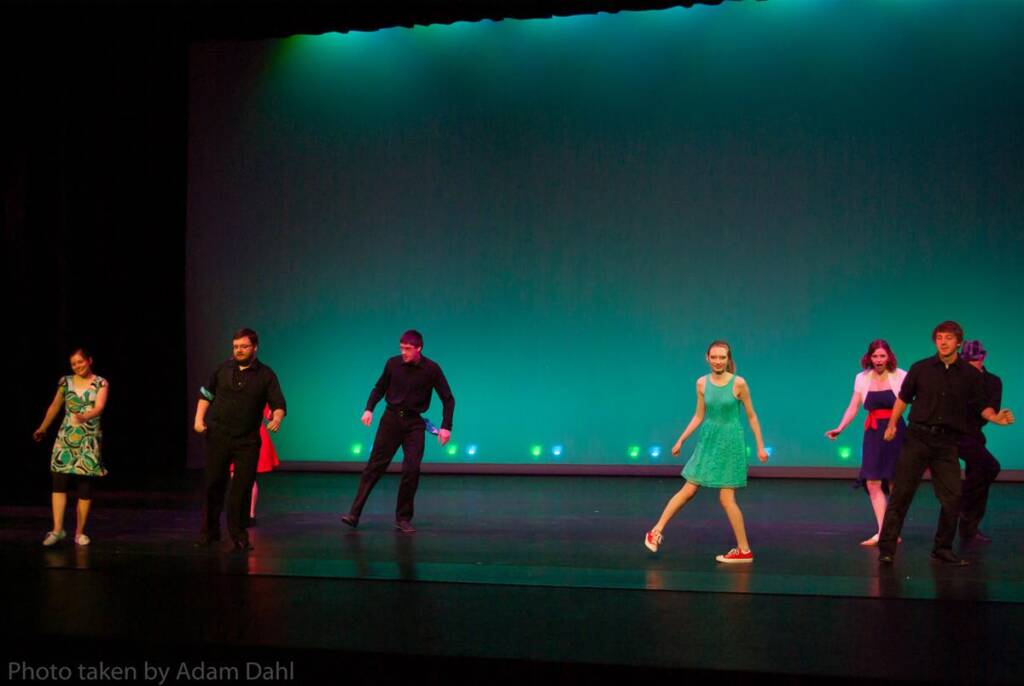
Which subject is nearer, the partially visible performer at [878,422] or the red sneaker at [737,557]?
the red sneaker at [737,557]

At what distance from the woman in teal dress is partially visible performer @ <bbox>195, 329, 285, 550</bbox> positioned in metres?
2.94

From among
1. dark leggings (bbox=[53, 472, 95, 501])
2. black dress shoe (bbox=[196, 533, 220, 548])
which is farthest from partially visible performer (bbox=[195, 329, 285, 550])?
dark leggings (bbox=[53, 472, 95, 501])

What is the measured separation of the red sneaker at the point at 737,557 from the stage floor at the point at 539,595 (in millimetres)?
79

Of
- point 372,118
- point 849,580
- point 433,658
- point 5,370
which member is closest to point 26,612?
point 433,658

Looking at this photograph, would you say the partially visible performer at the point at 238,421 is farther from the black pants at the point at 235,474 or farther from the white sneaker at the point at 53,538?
the white sneaker at the point at 53,538

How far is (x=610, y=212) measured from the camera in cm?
1352

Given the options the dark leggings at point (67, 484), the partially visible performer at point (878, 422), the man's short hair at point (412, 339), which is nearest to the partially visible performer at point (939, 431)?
the partially visible performer at point (878, 422)

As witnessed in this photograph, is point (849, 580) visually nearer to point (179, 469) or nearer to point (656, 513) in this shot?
point (656, 513)

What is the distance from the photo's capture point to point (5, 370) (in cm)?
1272

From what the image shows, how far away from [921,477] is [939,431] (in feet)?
1.08

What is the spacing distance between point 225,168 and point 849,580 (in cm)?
1057

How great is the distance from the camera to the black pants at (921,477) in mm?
7359

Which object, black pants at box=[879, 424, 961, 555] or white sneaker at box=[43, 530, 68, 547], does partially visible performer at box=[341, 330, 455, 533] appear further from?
black pants at box=[879, 424, 961, 555]

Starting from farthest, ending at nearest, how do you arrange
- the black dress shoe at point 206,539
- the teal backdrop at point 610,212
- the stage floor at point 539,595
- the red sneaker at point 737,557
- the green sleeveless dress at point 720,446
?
the teal backdrop at point 610,212 → the black dress shoe at point 206,539 → the green sleeveless dress at point 720,446 → the red sneaker at point 737,557 → the stage floor at point 539,595
